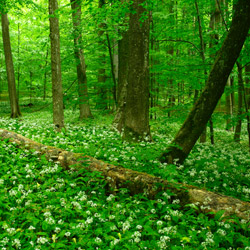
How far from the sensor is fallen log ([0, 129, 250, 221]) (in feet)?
11.7

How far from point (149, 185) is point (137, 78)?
402 cm

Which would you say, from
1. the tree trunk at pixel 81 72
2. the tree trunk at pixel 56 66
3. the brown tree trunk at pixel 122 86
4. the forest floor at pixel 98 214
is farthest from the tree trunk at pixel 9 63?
the forest floor at pixel 98 214

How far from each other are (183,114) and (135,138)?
1995 millimetres

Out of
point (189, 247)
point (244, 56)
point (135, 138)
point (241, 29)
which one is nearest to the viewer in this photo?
point (189, 247)

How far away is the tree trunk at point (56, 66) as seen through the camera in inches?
335

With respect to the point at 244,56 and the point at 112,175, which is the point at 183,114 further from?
the point at 112,175

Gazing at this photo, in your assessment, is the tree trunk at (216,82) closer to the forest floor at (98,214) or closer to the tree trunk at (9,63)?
the forest floor at (98,214)

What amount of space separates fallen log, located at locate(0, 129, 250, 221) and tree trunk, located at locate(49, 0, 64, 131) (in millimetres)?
3746

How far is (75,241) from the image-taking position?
9.75ft

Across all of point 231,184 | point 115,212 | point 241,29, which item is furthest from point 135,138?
point 241,29

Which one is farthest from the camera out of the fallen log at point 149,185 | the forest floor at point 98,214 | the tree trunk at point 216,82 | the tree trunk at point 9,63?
the tree trunk at point 9,63

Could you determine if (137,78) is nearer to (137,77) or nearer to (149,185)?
(137,77)

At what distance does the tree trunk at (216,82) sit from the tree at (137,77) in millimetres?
2073

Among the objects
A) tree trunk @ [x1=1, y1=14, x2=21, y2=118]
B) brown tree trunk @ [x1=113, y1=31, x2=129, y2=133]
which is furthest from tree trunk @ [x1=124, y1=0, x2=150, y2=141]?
tree trunk @ [x1=1, y1=14, x2=21, y2=118]
